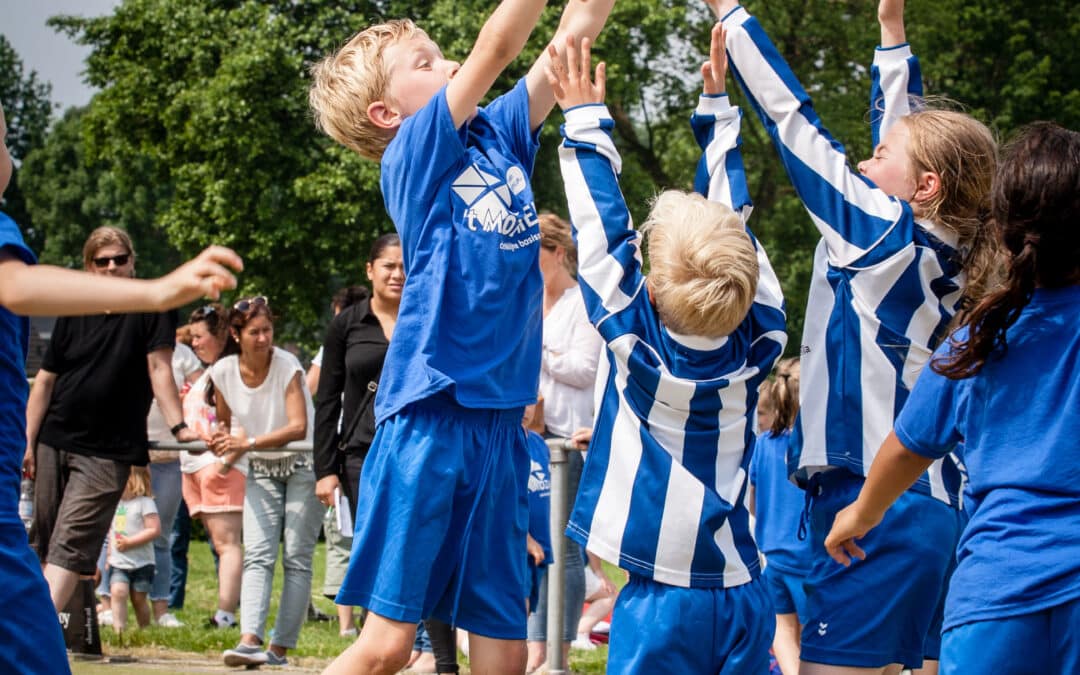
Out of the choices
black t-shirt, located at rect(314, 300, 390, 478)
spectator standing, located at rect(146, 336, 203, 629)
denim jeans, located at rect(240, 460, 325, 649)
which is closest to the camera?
black t-shirt, located at rect(314, 300, 390, 478)

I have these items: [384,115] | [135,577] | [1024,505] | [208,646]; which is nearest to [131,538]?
[135,577]

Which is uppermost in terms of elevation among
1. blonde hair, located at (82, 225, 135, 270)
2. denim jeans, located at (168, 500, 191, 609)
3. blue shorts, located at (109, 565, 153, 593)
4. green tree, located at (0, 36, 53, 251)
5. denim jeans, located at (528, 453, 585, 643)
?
green tree, located at (0, 36, 53, 251)

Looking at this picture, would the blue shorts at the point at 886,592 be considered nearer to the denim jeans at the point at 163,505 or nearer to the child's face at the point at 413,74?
the child's face at the point at 413,74

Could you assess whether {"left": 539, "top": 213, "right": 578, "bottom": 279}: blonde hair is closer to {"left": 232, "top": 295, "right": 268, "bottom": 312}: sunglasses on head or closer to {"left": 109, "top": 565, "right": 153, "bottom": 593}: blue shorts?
{"left": 232, "top": 295, "right": 268, "bottom": 312}: sunglasses on head

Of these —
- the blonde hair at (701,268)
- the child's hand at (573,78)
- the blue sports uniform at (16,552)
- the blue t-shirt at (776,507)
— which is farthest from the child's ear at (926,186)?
the blue sports uniform at (16,552)

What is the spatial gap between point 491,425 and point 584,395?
347cm

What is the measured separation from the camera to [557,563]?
6.49 meters

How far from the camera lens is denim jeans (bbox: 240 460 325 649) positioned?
736cm

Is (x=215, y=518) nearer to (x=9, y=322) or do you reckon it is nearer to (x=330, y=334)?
(x=330, y=334)

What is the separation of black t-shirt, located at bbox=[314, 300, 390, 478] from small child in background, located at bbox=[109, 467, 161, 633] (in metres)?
3.05

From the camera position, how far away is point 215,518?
8.98 meters

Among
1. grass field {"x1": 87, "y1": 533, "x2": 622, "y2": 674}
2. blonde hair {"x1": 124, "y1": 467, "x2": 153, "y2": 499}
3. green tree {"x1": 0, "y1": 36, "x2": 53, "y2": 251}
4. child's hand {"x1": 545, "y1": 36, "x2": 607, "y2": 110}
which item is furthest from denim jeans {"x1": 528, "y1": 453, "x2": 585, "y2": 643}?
green tree {"x1": 0, "y1": 36, "x2": 53, "y2": 251}

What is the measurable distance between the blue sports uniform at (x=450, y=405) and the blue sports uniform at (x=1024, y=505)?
1.35m

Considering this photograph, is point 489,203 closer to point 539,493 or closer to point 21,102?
point 539,493
